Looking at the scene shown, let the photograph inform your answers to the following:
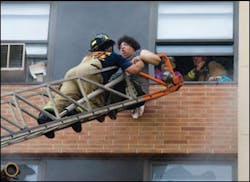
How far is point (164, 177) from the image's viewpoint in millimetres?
13672

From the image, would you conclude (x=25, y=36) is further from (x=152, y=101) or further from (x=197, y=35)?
(x=197, y=35)

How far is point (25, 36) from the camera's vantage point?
14.7 meters

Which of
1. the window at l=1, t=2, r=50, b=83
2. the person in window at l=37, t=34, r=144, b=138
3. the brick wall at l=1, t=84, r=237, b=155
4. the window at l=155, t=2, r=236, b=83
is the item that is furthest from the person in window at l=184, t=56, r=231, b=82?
the person in window at l=37, t=34, r=144, b=138

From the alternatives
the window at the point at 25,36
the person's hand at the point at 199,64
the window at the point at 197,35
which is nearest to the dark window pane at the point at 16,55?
the window at the point at 25,36

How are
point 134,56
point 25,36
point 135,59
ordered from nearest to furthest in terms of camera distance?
1. point 135,59
2. point 134,56
3. point 25,36

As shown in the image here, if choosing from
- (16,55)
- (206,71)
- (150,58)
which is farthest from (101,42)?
A: (206,71)

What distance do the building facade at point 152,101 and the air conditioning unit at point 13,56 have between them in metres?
0.01

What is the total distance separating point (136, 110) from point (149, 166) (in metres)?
0.75

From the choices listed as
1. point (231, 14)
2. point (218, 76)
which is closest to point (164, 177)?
point (218, 76)

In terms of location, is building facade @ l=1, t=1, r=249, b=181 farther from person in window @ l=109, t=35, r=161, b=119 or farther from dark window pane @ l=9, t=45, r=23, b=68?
person in window @ l=109, t=35, r=161, b=119

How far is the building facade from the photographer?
533 inches

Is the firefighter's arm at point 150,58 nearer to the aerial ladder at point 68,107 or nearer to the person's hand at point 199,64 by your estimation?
the aerial ladder at point 68,107

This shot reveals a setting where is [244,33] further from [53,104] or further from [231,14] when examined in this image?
[53,104]

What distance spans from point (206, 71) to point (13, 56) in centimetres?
261
